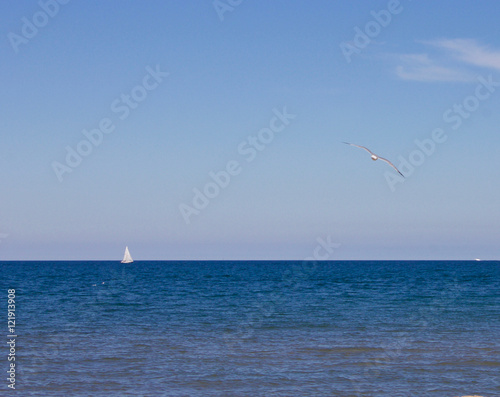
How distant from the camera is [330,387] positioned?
2266 cm

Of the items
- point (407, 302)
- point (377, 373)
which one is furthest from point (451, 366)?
point (407, 302)

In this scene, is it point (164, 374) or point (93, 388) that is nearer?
point (93, 388)

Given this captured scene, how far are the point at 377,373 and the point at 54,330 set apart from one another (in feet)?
66.9

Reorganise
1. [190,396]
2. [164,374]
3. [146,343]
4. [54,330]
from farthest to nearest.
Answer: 1. [54,330]
2. [146,343]
3. [164,374]
4. [190,396]

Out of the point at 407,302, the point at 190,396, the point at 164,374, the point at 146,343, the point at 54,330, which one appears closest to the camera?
the point at 190,396

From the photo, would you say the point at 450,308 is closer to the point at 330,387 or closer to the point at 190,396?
the point at 330,387

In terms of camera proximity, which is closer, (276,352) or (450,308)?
(276,352)

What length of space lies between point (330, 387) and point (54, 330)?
20071mm

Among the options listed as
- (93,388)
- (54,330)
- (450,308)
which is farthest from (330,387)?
(450,308)

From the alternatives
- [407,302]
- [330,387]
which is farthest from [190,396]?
[407,302]

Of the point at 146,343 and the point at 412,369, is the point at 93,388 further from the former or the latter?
the point at 412,369

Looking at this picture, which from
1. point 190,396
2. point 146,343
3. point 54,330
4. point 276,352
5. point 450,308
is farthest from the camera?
point 450,308

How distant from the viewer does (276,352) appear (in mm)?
28828

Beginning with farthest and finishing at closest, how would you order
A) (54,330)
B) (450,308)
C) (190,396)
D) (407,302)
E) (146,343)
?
(407,302) → (450,308) → (54,330) → (146,343) → (190,396)
